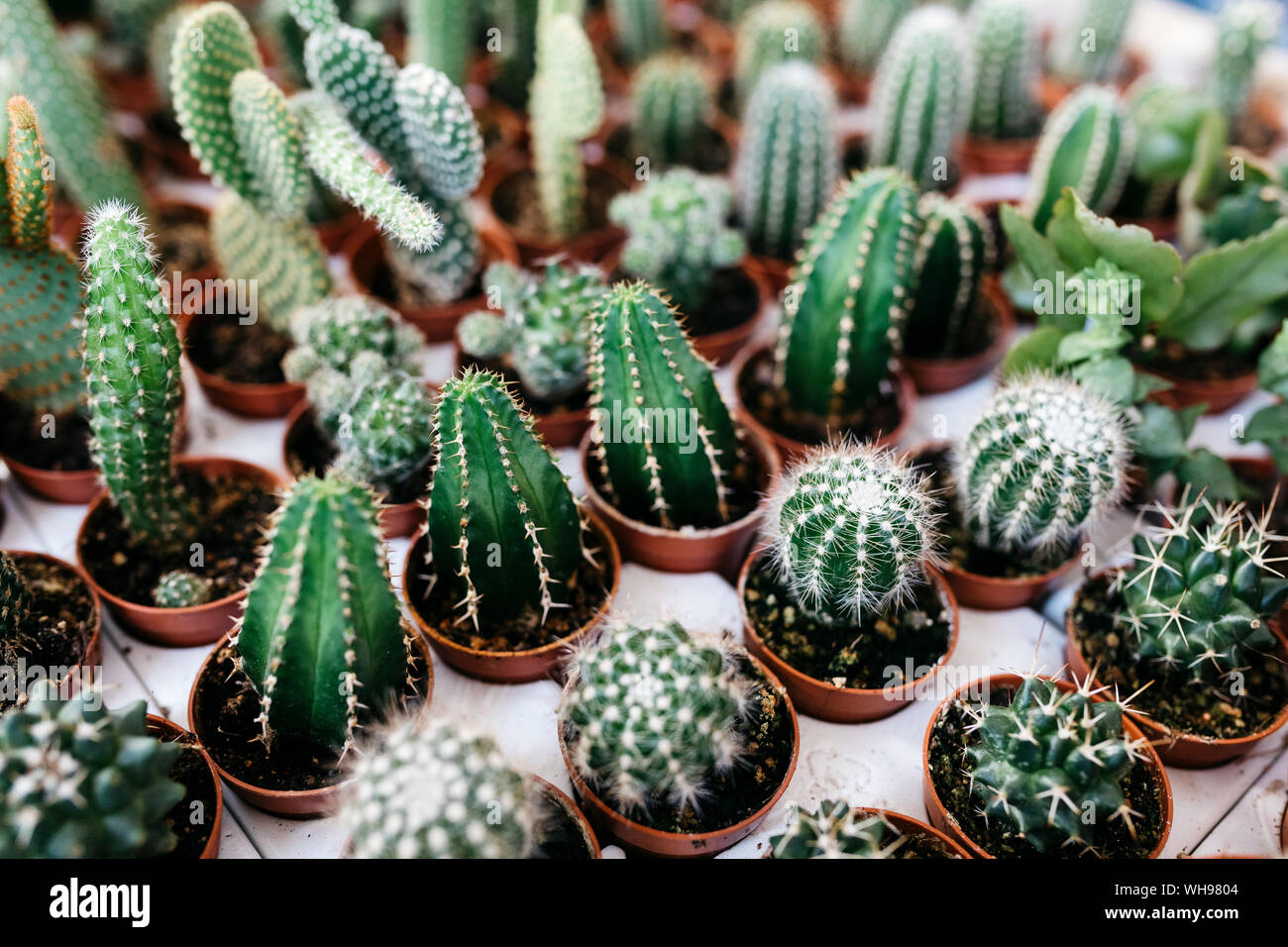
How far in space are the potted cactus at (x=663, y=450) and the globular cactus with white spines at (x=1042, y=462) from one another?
0.47 metres

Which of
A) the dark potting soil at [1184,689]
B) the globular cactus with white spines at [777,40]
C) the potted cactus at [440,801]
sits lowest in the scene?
the dark potting soil at [1184,689]

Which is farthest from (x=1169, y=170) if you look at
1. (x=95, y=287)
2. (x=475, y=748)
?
(x=95, y=287)

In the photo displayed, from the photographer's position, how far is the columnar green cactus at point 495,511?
1.77 m

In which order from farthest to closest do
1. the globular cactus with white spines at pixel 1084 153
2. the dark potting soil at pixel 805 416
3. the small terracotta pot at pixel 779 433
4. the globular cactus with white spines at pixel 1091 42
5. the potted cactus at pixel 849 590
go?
the globular cactus with white spines at pixel 1091 42 → the globular cactus with white spines at pixel 1084 153 → the dark potting soil at pixel 805 416 → the small terracotta pot at pixel 779 433 → the potted cactus at pixel 849 590

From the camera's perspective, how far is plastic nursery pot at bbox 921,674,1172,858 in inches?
67.7

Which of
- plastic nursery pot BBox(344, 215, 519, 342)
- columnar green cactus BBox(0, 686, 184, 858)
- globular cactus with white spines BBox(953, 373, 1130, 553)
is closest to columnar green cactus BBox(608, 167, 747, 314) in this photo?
plastic nursery pot BBox(344, 215, 519, 342)

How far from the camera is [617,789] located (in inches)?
65.4

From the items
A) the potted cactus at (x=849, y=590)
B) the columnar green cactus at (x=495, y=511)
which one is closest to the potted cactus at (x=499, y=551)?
the columnar green cactus at (x=495, y=511)

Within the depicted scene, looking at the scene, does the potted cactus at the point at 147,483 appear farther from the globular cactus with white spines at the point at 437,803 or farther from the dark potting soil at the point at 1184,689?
the dark potting soil at the point at 1184,689

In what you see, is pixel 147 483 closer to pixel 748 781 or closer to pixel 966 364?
pixel 748 781

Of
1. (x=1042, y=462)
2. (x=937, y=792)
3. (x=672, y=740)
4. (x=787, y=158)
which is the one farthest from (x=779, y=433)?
(x=672, y=740)

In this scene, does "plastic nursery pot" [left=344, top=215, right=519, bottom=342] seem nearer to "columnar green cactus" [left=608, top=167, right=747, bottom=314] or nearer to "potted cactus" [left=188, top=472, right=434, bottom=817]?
"columnar green cactus" [left=608, top=167, right=747, bottom=314]

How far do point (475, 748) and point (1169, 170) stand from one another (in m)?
2.57
